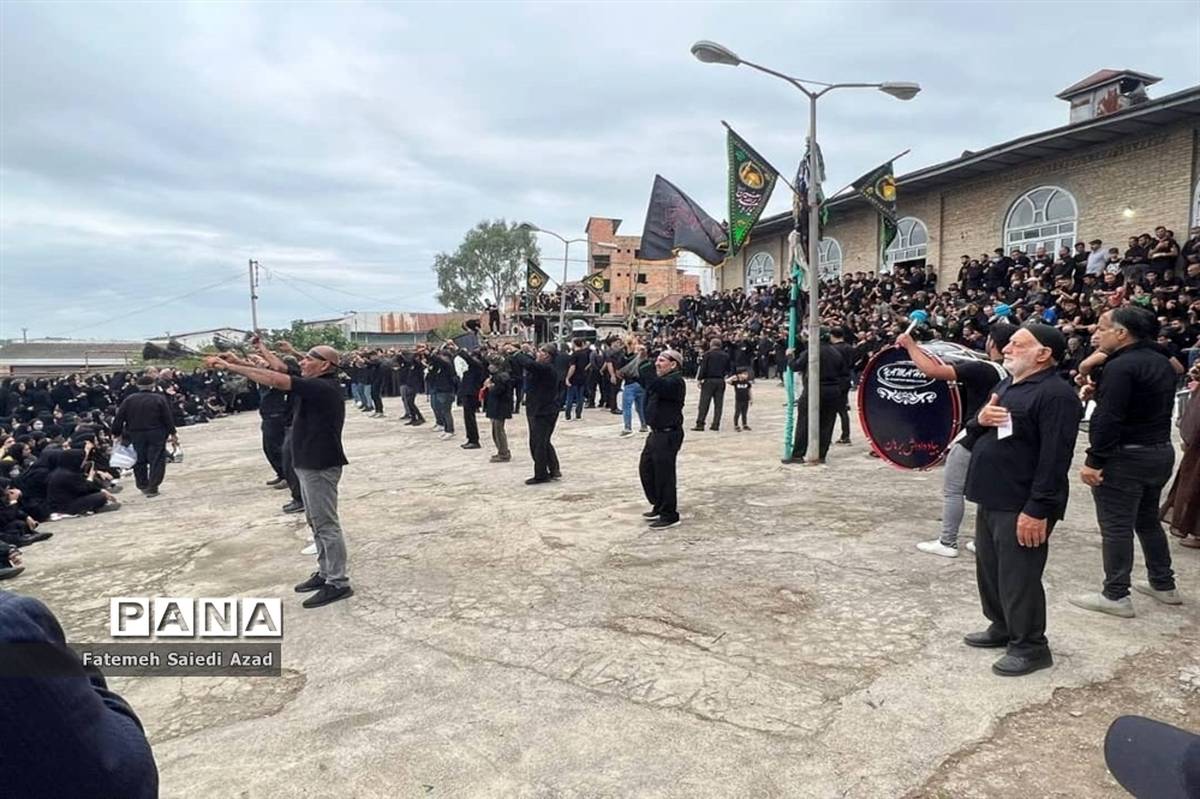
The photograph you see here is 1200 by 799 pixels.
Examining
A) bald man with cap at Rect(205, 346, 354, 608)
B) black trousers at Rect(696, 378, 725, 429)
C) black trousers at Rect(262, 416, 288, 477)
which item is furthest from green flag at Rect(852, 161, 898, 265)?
black trousers at Rect(262, 416, 288, 477)

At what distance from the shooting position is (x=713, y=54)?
841 centimetres

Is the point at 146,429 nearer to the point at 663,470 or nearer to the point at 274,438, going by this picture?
the point at 274,438

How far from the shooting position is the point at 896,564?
5.16 m

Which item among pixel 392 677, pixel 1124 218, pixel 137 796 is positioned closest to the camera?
pixel 137 796

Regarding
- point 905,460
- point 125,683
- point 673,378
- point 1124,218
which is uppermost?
point 1124,218

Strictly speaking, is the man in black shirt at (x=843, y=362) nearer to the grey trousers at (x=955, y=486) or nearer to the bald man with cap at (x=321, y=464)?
the grey trousers at (x=955, y=486)

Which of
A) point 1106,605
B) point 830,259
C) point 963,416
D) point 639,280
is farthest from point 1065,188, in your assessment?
point 639,280

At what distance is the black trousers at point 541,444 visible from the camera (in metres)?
8.62

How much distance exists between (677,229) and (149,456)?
410 inches

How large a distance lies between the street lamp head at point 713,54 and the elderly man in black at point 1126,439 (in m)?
5.82

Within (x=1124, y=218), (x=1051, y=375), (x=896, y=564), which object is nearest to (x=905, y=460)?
(x=896, y=564)

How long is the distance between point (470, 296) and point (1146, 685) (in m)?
65.5

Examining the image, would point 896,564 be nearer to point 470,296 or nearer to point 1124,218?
point 1124,218

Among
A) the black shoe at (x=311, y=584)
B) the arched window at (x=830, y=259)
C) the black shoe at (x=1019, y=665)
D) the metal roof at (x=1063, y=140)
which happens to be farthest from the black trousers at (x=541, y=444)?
the arched window at (x=830, y=259)
